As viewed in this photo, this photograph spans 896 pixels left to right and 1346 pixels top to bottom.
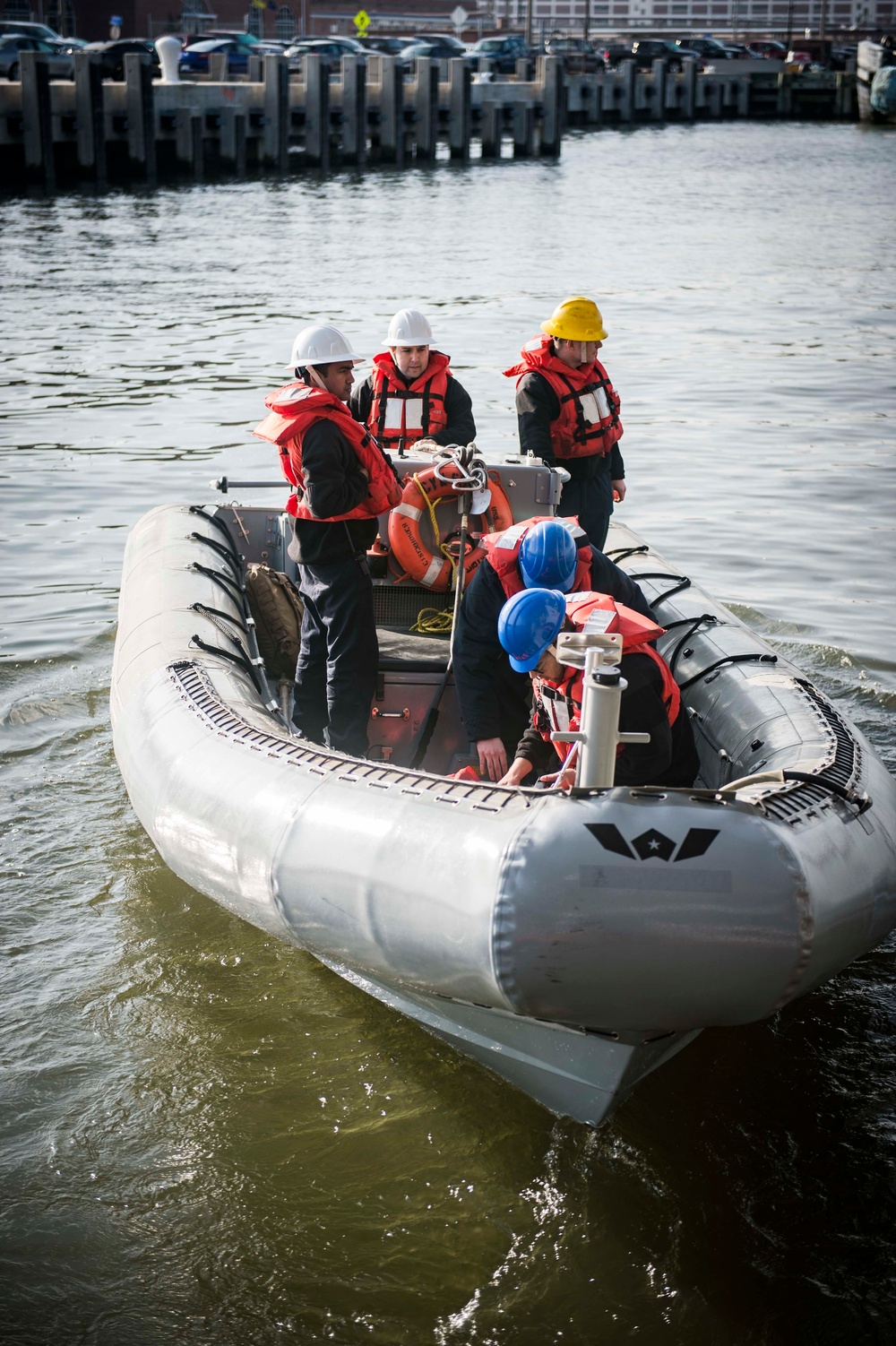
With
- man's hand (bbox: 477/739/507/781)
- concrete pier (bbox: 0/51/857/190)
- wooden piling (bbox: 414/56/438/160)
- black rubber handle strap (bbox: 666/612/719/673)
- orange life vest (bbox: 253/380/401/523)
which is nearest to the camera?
man's hand (bbox: 477/739/507/781)

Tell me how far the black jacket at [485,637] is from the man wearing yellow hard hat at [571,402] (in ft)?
6.37

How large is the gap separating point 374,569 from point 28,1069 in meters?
2.47

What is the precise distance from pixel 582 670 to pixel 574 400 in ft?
9.22

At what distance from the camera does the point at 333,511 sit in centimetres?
471

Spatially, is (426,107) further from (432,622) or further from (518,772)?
(518,772)

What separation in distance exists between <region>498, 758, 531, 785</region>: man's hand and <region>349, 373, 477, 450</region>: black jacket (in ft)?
7.76

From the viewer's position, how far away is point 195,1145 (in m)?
3.82

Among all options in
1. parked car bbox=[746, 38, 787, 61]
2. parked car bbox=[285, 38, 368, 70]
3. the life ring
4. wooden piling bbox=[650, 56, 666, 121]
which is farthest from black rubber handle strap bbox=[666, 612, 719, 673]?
parked car bbox=[746, 38, 787, 61]

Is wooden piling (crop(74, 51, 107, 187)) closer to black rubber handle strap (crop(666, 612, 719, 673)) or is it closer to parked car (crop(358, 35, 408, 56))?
parked car (crop(358, 35, 408, 56))

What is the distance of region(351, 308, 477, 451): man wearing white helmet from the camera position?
19.9ft

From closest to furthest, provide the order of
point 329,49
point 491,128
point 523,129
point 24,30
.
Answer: point 24,30
point 491,128
point 523,129
point 329,49

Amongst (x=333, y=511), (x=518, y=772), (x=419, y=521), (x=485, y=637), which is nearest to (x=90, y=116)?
(x=419, y=521)

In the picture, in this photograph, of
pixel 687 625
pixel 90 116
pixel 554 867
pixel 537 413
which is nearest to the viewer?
pixel 554 867

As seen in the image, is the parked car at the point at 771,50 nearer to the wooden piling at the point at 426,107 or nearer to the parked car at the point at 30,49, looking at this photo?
the wooden piling at the point at 426,107
